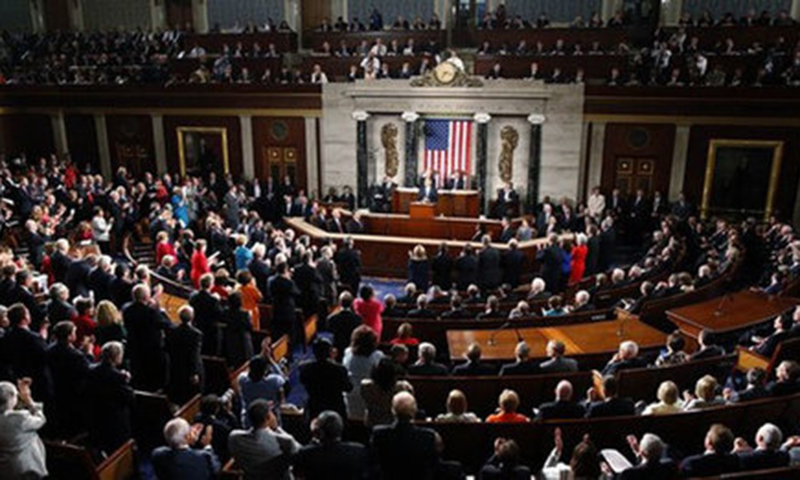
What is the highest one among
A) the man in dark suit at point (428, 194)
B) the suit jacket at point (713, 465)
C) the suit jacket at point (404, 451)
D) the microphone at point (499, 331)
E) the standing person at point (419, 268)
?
the suit jacket at point (404, 451)

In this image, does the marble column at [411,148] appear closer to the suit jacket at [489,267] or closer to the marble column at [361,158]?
the marble column at [361,158]

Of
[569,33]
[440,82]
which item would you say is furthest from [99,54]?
[569,33]

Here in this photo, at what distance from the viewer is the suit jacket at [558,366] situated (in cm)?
609

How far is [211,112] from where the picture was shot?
18.7 metres

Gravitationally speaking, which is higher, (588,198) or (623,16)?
(623,16)

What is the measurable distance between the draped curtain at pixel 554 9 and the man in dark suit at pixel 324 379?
701 inches

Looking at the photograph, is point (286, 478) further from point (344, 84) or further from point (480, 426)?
point (344, 84)

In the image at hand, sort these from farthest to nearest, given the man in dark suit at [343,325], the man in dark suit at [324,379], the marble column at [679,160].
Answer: the marble column at [679,160] → the man in dark suit at [343,325] → the man in dark suit at [324,379]

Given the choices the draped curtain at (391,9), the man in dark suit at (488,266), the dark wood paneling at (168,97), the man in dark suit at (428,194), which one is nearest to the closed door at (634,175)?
the man in dark suit at (428,194)

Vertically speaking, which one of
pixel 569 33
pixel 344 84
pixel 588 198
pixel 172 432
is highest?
pixel 569 33

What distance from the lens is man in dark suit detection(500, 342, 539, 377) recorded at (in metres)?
6.04

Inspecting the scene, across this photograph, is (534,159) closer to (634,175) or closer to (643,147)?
(634,175)

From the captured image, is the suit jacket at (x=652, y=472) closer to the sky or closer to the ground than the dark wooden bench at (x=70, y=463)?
closer to the sky

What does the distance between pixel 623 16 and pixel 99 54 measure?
16789 mm
